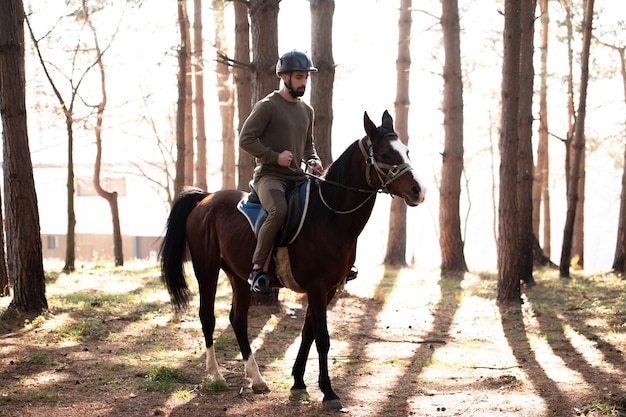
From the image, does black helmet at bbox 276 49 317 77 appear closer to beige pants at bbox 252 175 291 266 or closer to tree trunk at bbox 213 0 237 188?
beige pants at bbox 252 175 291 266

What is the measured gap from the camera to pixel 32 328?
8.85m

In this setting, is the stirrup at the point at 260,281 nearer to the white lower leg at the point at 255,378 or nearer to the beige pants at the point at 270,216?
the beige pants at the point at 270,216

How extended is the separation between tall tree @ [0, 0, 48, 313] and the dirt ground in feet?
1.67

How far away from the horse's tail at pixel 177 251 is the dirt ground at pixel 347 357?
81cm

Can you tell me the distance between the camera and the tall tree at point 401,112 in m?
20.2

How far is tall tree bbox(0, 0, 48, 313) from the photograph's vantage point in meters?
9.09

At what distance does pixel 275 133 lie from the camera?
265 inches

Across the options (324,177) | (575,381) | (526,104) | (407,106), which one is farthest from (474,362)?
(407,106)

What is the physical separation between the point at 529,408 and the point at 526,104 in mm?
10840

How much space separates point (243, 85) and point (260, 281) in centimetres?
838

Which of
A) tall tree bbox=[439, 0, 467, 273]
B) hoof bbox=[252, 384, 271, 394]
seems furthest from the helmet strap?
tall tree bbox=[439, 0, 467, 273]

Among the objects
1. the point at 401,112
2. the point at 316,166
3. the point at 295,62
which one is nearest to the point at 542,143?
the point at 401,112

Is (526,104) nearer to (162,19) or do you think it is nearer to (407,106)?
(407,106)

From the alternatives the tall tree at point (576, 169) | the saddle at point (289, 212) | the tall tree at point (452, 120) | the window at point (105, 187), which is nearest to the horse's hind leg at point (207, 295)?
the saddle at point (289, 212)
